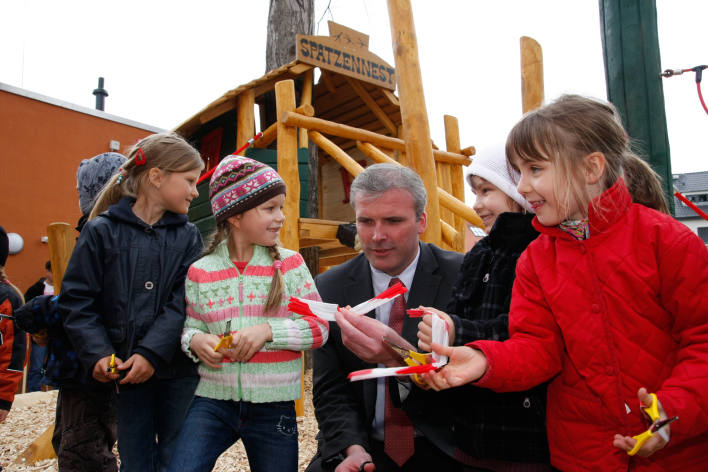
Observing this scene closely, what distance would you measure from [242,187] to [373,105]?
5.33 metres

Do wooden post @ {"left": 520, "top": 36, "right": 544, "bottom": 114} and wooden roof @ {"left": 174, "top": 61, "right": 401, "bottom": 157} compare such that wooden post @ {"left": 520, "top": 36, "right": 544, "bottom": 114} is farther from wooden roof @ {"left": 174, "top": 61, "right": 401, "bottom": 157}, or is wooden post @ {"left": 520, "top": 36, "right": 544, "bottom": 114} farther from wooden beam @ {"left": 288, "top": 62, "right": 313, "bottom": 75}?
wooden roof @ {"left": 174, "top": 61, "right": 401, "bottom": 157}

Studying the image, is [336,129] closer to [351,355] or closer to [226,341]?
[351,355]

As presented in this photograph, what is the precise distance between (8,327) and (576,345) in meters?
2.79

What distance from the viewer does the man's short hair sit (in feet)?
6.76

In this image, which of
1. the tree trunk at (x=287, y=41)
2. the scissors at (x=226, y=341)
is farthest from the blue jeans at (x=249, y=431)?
the tree trunk at (x=287, y=41)

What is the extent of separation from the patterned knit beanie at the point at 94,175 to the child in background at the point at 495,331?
2115 mm

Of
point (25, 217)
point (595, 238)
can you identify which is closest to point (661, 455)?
point (595, 238)

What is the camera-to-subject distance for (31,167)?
10.6 meters

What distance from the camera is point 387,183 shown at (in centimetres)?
206

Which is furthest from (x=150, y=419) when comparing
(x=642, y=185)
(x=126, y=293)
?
(x=642, y=185)

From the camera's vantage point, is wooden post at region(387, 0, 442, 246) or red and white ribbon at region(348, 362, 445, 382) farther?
wooden post at region(387, 0, 442, 246)

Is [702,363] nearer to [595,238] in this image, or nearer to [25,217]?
[595,238]

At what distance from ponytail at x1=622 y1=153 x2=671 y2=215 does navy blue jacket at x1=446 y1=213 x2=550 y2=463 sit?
1.15ft

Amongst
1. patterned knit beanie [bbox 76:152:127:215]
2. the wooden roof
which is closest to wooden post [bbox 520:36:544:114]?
patterned knit beanie [bbox 76:152:127:215]
